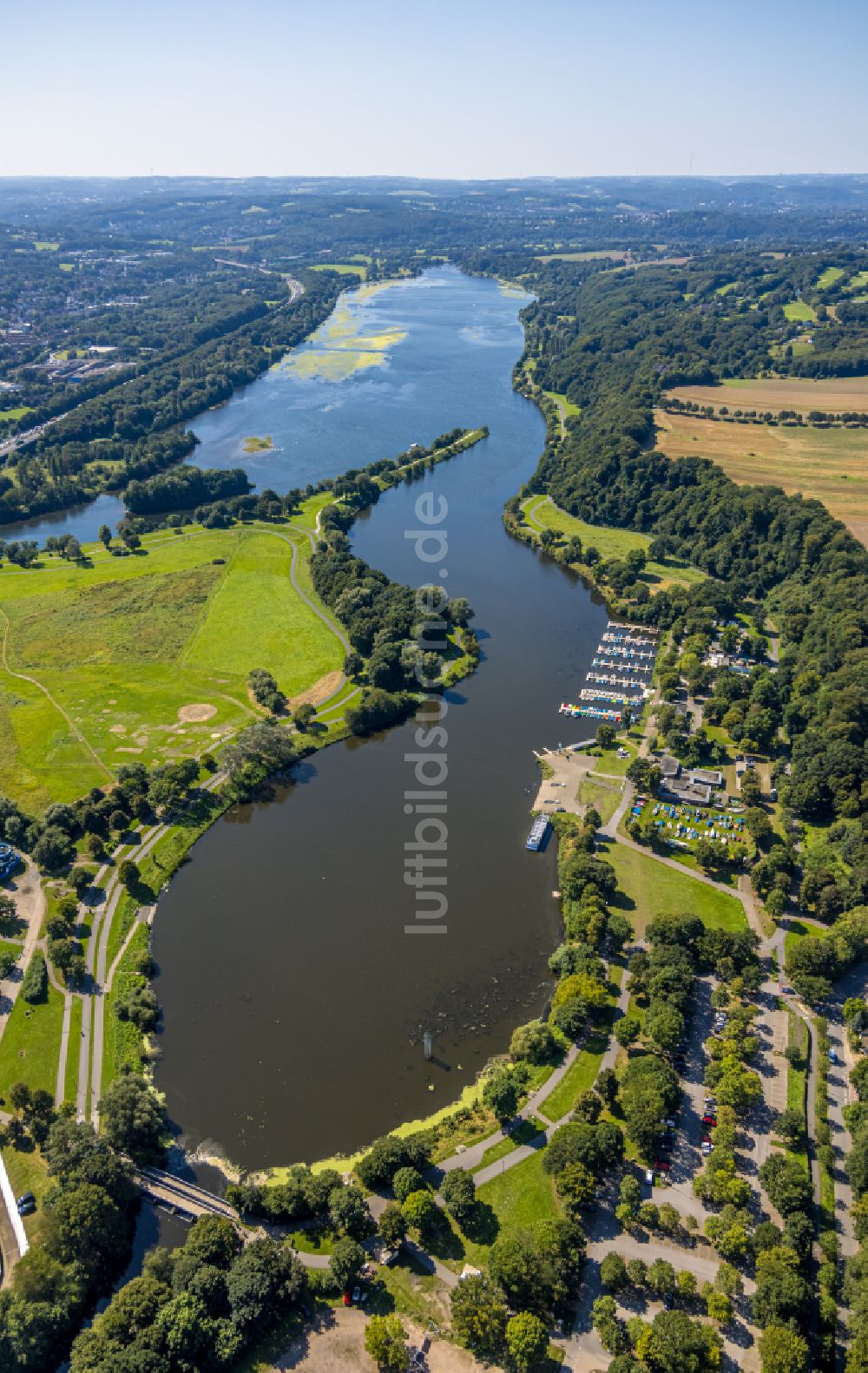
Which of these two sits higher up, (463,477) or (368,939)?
(463,477)

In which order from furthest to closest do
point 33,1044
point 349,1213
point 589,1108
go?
point 33,1044 → point 589,1108 → point 349,1213

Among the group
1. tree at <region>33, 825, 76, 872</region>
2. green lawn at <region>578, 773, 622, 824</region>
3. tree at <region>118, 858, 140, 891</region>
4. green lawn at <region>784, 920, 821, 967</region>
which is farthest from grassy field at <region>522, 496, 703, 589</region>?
tree at <region>33, 825, 76, 872</region>

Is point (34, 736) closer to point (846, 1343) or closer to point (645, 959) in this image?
point (645, 959)

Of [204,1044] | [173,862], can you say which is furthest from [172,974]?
[173,862]

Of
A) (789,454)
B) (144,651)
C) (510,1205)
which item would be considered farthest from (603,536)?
(510,1205)

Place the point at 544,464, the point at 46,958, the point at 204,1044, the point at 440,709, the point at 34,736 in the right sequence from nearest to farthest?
the point at 204,1044 → the point at 46,958 → the point at 34,736 → the point at 440,709 → the point at 544,464

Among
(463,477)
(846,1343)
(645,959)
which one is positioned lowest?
(846,1343)

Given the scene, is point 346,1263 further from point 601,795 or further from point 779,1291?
point 601,795

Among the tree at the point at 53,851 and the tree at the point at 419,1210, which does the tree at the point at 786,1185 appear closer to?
the tree at the point at 419,1210

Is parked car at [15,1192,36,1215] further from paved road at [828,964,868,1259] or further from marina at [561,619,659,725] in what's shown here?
marina at [561,619,659,725]
